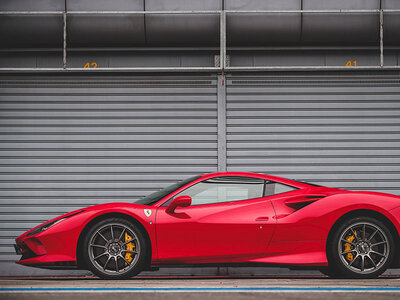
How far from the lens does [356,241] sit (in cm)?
502

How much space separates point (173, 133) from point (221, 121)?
0.98 m

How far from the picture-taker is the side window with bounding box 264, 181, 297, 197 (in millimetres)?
5250

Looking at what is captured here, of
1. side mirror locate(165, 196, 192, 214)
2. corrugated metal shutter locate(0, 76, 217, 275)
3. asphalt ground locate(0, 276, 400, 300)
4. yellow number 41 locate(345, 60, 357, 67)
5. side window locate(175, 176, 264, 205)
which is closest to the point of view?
asphalt ground locate(0, 276, 400, 300)

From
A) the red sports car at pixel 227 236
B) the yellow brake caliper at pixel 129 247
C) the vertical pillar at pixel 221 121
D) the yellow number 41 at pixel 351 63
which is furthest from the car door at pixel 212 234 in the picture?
the yellow number 41 at pixel 351 63

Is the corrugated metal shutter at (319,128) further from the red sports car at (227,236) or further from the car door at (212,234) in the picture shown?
the car door at (212,234)

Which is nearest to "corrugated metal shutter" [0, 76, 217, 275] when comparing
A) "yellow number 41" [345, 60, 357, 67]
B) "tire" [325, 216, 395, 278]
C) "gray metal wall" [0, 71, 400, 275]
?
"gray metal wall" [0, 71, 400, 275]

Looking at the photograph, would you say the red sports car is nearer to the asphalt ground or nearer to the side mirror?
the side mirror

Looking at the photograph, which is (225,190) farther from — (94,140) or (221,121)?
(94,140)

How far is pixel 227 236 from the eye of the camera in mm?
4938

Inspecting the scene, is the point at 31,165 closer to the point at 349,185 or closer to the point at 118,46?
the point at 118,46

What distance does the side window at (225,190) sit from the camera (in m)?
5.20

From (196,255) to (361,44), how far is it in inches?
→ 239

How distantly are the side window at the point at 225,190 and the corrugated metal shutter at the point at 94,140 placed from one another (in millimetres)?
3395

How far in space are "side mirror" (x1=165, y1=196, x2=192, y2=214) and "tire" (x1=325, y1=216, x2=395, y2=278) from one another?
1653 mm
